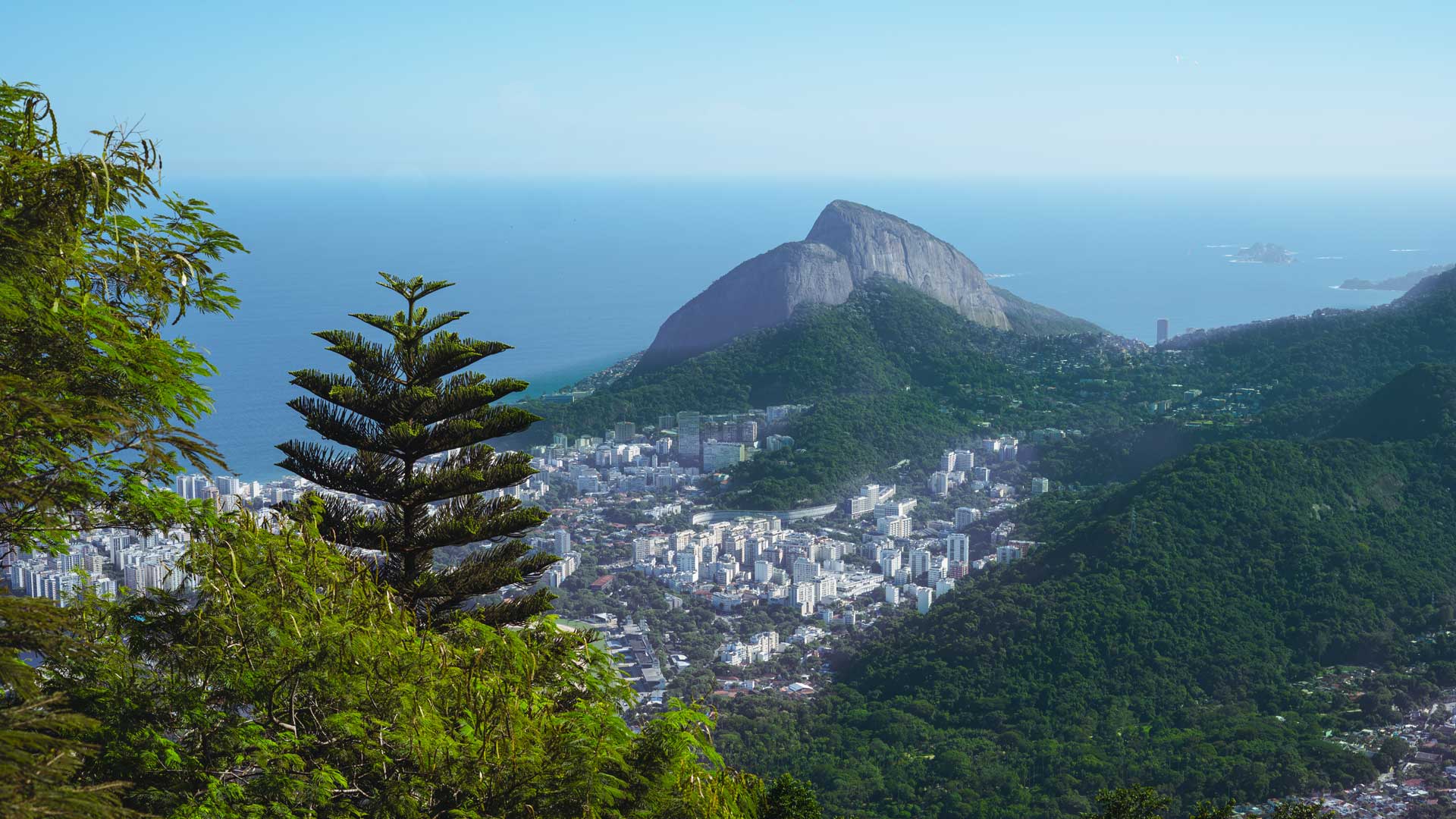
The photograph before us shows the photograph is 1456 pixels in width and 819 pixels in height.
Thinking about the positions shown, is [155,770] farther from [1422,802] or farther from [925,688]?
[925,688]

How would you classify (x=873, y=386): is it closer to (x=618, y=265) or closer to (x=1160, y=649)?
(x=1160, y=649)

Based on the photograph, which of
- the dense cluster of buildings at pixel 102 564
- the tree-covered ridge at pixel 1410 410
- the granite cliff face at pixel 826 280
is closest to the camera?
the dense cluster of buildings at pixel 102 564

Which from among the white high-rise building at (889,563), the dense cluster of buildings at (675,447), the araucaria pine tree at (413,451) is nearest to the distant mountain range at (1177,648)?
the white high-rise building at (889,563)

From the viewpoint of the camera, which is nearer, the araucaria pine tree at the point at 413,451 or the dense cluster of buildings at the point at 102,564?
the araucaria pine tree at the point at 413,451

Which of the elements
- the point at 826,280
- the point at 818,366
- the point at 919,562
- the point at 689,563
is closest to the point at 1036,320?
the point at 826,280

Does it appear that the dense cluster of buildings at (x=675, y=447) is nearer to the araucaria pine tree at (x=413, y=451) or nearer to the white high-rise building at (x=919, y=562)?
the white high-rise building at (x=919, y=562)

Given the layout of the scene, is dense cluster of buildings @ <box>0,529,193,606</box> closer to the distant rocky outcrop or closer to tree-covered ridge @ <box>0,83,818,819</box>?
tree-covered ridge @ <box>0,83,818,819</box>

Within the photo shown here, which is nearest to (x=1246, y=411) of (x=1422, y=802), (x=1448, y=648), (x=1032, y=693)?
(x=1448, y=648)
